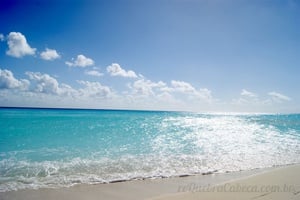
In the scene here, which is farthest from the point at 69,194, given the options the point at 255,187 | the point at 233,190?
the point at 255,187

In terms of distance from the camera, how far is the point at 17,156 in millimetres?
9719

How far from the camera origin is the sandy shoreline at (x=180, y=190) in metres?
5.26

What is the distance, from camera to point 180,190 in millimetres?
5836

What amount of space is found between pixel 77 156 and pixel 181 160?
15.4 feet

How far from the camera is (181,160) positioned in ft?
30.9

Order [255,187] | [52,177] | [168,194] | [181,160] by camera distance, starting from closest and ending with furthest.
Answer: [168,194]
[255,187]
[52,177]
[181,160]

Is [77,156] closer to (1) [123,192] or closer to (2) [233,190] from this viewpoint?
(1) [123,192]

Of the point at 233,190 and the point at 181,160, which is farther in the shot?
the point at 181,160

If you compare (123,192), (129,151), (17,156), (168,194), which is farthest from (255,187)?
(17,156)

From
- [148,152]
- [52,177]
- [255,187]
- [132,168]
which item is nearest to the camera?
[255,187]

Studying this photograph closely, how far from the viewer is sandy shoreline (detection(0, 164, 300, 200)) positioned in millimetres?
5258

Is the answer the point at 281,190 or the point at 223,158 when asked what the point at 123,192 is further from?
the point at 223,158

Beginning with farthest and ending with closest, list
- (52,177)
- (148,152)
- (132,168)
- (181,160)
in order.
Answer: (148,152)
(181,160)
(132,168)
(52,177)

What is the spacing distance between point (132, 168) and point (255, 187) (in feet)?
13.4
